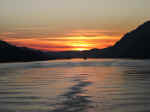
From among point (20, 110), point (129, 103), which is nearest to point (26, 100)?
point (20, 110)

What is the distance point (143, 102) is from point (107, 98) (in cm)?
170

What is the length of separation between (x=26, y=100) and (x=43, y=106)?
5.41 feet

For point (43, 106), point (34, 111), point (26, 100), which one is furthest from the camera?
point (26, 100)

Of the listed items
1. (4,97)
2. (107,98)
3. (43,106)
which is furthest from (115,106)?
(4,97)

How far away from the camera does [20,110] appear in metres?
9.70

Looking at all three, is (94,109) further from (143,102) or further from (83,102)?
(143,102)

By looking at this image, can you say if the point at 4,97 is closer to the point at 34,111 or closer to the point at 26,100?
the point at 26,100

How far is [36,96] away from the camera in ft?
41.7

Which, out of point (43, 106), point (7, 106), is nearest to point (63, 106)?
point (43, 106)

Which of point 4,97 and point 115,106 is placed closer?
point 115,106

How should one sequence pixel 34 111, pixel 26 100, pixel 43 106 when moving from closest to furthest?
1. pixel 34 111
2. pixel 43 106
3. pixel 26 100

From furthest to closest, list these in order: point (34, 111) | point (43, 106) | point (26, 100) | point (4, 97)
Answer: point (4, 97), point (26, 100), point (43, 106), point (34, 111)

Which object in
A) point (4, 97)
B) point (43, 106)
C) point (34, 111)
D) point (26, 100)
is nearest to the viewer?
point (34, 111)

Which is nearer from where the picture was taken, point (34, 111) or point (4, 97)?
point (34, 111)
